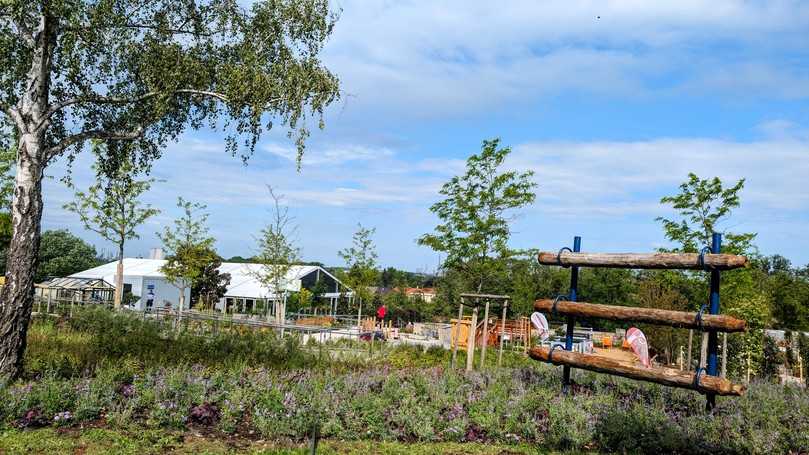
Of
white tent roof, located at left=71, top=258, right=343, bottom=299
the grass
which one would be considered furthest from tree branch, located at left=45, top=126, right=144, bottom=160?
white tent roof, located at left=71, top=258, right=343, bottom=299

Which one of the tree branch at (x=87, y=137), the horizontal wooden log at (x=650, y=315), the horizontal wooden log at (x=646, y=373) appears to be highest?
the tree branch at (x=87, y=137)

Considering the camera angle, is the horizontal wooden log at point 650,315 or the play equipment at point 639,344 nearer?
the horizontal wooden log at point 650,315

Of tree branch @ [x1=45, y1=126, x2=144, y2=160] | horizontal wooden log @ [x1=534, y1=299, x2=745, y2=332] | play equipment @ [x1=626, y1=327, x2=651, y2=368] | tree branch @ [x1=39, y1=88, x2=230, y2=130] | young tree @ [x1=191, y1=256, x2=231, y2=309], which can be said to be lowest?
young tree @ [x1=191, y1=256, x2=231, y2=309]

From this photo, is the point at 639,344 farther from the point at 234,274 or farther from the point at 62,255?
the point at 62,255

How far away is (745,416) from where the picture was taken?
6.14 metres

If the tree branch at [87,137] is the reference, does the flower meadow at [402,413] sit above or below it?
below

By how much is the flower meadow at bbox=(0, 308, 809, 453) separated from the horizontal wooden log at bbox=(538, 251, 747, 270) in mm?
1542

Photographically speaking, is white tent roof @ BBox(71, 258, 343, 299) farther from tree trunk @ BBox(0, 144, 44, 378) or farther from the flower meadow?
the flower meadow

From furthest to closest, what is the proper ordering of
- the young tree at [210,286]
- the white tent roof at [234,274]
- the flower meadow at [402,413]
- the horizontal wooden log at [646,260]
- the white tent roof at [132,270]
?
the white tent roof at [132,270]
the white tent roof at [234,274]
the young tree at [210,286]
the horizontal wooden log at [646,260]
the flower meadow at [402,413]

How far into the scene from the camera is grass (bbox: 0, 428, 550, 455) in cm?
486

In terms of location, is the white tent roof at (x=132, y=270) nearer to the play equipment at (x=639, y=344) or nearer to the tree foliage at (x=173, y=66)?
the tree foliage at (x=173, y=66)

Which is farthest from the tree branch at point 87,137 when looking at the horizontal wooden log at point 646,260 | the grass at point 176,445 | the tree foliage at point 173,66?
the horizontal wooden log at point 646,260

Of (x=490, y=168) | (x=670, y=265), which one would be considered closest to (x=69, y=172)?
(x=670, y=265)

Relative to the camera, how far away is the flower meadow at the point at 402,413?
5527 millimetres
